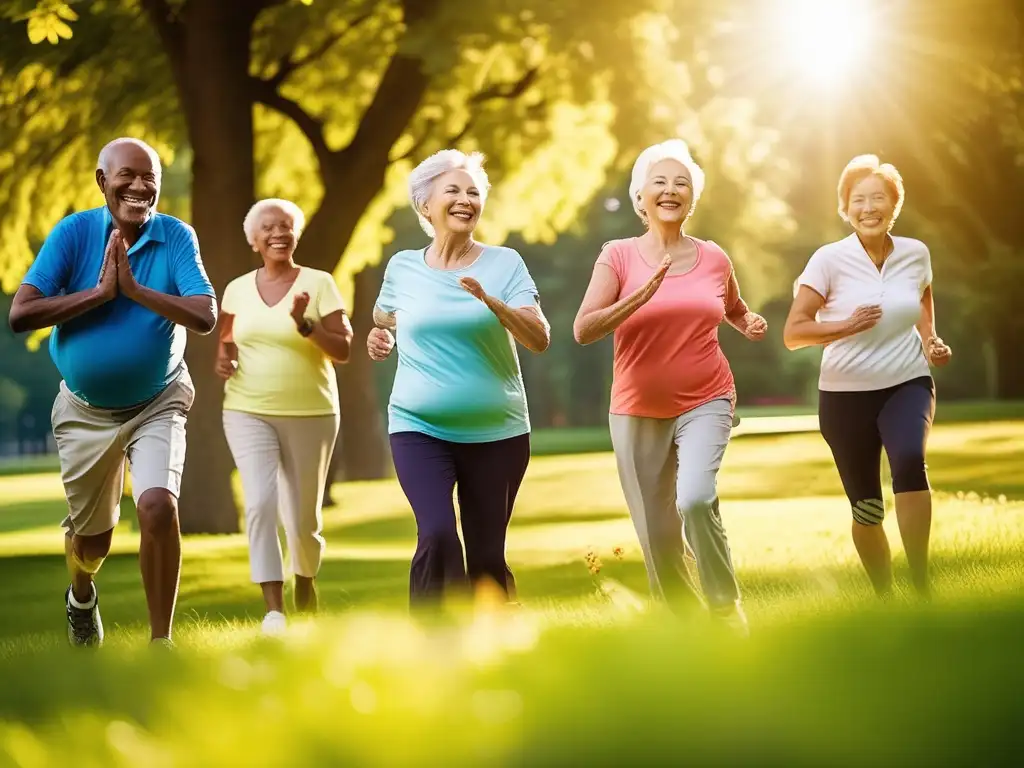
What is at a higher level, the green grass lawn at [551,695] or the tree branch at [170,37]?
the tree branch at [170,37]

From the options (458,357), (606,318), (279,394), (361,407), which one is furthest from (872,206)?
(361,407)

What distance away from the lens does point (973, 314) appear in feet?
130

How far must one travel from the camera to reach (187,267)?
7105mm

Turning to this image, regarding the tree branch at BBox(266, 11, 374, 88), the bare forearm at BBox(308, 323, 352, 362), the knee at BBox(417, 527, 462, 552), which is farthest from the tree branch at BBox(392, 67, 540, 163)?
the knee at BBox(417, 527, 462, 552)

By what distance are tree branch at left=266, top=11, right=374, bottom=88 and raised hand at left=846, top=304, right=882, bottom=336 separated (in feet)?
35.1

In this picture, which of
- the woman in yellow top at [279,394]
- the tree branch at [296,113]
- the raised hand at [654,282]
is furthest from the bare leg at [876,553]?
the tree branch at [296,113]

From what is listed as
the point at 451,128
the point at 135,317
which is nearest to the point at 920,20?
the point at 451,128

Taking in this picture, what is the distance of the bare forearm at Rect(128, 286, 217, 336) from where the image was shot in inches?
267

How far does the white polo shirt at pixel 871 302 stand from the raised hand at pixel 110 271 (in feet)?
11.6

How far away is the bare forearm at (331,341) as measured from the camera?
8258 millimetres

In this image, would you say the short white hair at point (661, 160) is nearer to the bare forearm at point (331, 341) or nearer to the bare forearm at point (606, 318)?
the bare forearm at point (606, 318)

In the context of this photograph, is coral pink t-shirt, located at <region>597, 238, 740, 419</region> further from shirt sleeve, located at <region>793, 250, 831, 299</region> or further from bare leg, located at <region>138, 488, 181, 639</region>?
bare leg, located at <region>138, 488, 181, 639</region>

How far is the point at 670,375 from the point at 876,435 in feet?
5.71

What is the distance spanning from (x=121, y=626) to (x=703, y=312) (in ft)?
17.7
